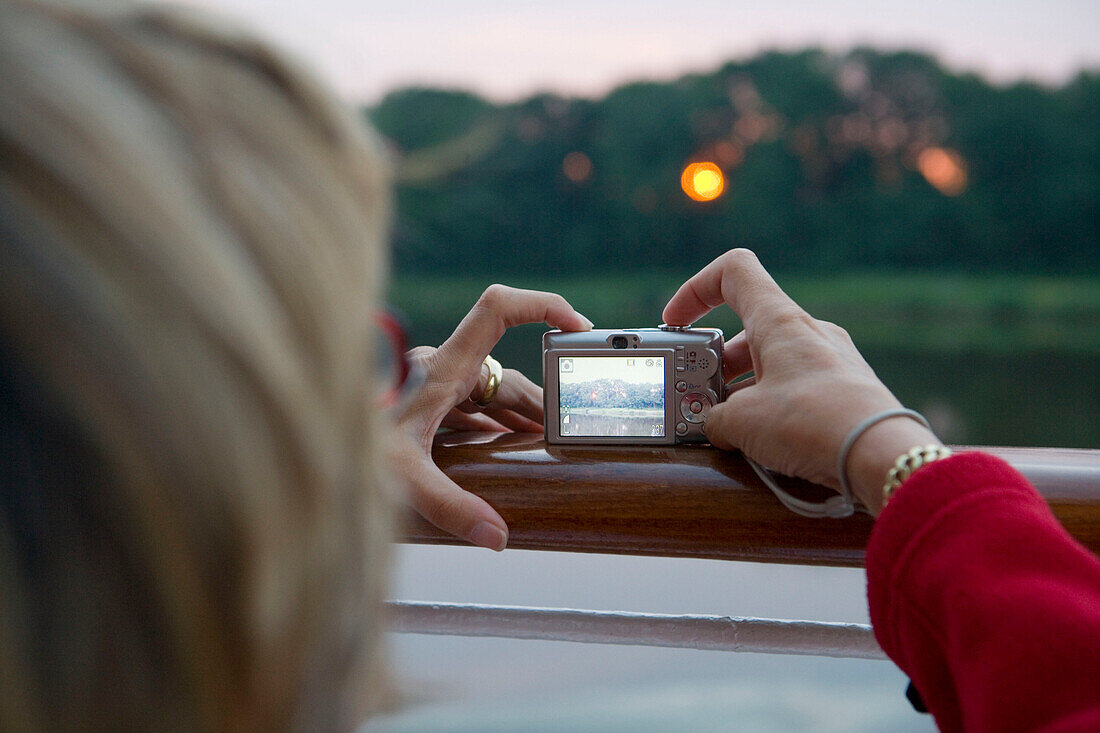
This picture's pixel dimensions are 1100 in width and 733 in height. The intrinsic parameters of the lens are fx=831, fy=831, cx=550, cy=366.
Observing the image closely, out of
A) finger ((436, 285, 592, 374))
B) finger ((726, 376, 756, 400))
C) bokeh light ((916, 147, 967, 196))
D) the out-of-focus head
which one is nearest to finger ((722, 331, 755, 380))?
finger ((726, 376, 756, 400))

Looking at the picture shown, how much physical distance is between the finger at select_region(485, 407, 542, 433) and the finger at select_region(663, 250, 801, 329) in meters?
0.18

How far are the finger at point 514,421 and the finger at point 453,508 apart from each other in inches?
6.7

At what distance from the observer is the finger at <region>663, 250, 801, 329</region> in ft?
2.12

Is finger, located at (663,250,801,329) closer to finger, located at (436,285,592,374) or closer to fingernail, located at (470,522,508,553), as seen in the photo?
finger, located at (436,285,592,374)

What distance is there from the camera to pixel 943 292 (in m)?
3.86

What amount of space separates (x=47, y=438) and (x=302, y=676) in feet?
0.35

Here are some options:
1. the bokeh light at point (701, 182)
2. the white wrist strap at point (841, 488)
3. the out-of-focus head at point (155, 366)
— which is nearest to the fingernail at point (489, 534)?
the white wrist strap at point (841, 488)

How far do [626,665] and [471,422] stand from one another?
0.29m

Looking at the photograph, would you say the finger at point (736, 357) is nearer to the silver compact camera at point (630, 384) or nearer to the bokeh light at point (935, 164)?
the silver compact camera at point (630, 384)

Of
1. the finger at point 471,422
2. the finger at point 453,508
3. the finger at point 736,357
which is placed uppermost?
the finger at point 736,357

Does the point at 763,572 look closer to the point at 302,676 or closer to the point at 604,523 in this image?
the point at 604,523

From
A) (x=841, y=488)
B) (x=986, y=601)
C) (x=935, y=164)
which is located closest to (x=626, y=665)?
(x=841, y=488)

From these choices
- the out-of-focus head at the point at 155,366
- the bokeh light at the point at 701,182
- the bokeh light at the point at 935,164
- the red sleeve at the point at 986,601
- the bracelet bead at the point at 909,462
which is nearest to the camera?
the out-of-focus head at the point at 155,366

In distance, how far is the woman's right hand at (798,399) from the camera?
0.52m
